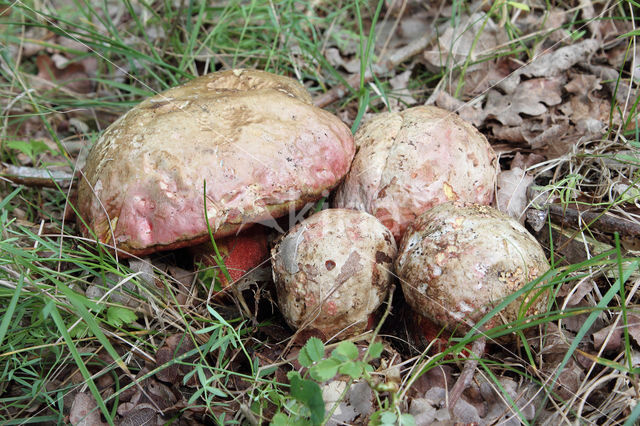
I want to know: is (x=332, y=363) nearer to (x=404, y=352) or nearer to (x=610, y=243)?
(x=404, y=352)

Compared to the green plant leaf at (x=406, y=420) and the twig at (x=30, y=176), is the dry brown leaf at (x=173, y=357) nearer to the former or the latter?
the green plant leaf at (x=406, y=420)

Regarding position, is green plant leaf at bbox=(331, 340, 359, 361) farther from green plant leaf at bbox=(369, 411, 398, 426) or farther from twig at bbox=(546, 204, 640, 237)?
twig at bbox=(546, 204, 640, 237)

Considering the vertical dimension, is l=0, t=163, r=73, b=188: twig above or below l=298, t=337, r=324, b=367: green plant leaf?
below

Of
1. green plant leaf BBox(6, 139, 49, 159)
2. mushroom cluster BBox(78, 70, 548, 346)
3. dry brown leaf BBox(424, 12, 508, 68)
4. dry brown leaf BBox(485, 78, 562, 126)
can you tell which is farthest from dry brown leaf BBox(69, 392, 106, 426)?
dry brown leaf BBox(424, 12, 508, 68)

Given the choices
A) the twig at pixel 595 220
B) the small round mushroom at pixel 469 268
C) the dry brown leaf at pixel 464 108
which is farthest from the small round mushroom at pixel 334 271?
the dry brown leaf at pixel 464 108

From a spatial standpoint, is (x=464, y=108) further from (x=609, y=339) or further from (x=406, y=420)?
(x=406, y=420)

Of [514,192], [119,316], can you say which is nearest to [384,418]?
[119,316]

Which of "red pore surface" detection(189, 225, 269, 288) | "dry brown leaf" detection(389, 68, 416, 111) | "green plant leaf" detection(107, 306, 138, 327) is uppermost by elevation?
A: "dry brown leaf" detection(389, 68, 416, 111)

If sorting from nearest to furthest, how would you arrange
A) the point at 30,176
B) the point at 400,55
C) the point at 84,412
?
the point at 84,412
the point at 30,176
the point at 400,55
